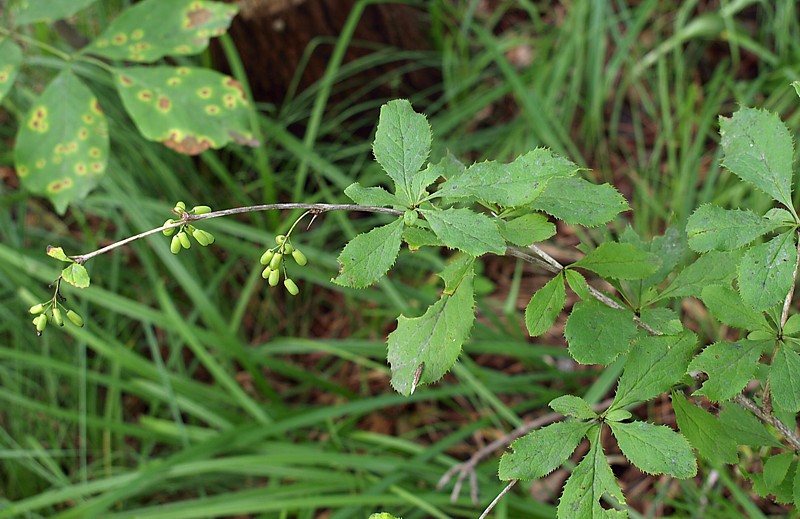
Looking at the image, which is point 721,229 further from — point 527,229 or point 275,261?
point 275,261

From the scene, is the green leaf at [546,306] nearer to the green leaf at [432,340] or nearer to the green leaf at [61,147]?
the green leaf at [432,340]

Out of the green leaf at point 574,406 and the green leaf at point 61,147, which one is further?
the green leaf at point 61,147

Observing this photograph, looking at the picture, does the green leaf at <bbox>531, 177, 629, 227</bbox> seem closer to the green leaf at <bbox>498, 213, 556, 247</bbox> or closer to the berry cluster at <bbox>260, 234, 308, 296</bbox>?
the green leaf at <bbox>498, 213, 556, 247</bbox>

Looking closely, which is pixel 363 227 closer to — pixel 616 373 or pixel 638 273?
pixel 616 373

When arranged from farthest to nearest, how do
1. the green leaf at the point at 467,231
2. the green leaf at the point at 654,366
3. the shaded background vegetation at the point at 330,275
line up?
the shaded background vegetation at the point at 330,275 → the green leaf at the point at 654,366 → the green leaf at the point at 467,231

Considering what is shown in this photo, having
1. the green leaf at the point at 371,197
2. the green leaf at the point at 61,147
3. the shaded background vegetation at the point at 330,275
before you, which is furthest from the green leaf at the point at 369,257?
the green leaf at the point at 61,147

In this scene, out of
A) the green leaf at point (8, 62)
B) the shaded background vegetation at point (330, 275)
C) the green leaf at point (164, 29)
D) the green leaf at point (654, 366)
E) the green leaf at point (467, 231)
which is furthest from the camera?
the shaded background vegetation at point (330, 275)

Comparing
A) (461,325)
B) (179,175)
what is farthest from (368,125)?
(461,325)

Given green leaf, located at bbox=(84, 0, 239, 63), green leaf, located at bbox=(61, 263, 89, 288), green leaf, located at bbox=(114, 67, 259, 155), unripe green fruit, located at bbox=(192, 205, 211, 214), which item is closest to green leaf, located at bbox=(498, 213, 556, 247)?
unripe green fruit, located at bbox=(192, 205, 211, 214)

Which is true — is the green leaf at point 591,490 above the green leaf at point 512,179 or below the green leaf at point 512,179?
below
